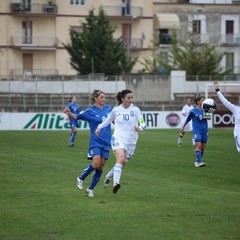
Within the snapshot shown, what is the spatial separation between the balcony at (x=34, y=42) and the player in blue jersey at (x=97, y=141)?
57.2m

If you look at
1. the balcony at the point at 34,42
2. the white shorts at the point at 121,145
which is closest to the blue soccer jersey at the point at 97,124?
the white shorts at the point at 121,145

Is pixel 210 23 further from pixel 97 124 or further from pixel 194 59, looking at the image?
pixel 97 124

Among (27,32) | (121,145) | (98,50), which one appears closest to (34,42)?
(27,32)

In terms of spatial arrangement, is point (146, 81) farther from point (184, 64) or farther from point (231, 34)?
point (231, 34)

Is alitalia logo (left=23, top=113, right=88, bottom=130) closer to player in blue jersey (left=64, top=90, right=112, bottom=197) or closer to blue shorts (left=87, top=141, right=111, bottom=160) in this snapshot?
player in blue jersey (left=64, top=90, right=112, bottom=197)

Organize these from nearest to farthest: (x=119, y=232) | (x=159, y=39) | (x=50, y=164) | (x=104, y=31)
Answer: (x=119, y=232) → (x=50, y=164) → (x=104, y=31) → (x=159, y=39)

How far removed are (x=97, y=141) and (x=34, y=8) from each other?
5942 cm

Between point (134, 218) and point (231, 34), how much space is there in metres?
69.4

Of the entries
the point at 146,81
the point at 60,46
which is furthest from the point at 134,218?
the point at 60,46

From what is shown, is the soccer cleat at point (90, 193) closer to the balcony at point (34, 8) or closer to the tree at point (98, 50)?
the tree at point (98, 50)

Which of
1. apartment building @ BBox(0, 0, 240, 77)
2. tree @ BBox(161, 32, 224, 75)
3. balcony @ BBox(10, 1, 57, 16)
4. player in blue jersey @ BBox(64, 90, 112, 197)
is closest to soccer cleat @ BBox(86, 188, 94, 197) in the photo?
player in blue jersey @ BBox(64, 90, 112, 197)

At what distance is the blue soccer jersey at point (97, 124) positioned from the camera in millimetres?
17656

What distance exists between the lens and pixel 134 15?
79250 millimetres

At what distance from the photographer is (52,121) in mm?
52031
